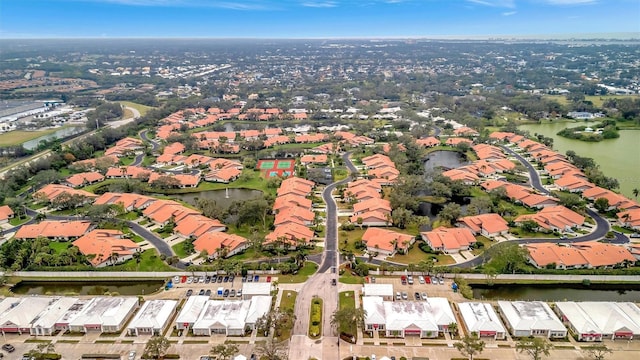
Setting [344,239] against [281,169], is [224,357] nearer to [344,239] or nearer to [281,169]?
[344,239]

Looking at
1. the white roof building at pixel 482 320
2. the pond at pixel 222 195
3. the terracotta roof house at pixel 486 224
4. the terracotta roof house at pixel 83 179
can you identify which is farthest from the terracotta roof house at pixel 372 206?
the terracotta roof house at pixel 83 179

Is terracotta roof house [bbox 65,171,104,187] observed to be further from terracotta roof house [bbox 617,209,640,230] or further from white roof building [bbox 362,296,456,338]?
terracotta roof house [bbox 617,209,640,230]

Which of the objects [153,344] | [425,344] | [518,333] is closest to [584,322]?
[518,333]

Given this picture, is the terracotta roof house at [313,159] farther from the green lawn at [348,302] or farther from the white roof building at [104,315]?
the white roof building at [104,315]

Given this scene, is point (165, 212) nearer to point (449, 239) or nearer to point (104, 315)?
point (104, 315)

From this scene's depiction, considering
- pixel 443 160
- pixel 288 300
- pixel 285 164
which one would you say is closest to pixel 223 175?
pixel 285 164

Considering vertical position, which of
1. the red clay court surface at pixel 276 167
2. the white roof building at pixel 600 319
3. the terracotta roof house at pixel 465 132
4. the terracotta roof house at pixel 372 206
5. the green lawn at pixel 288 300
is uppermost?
the terracotta roof house at pixel 465 132
